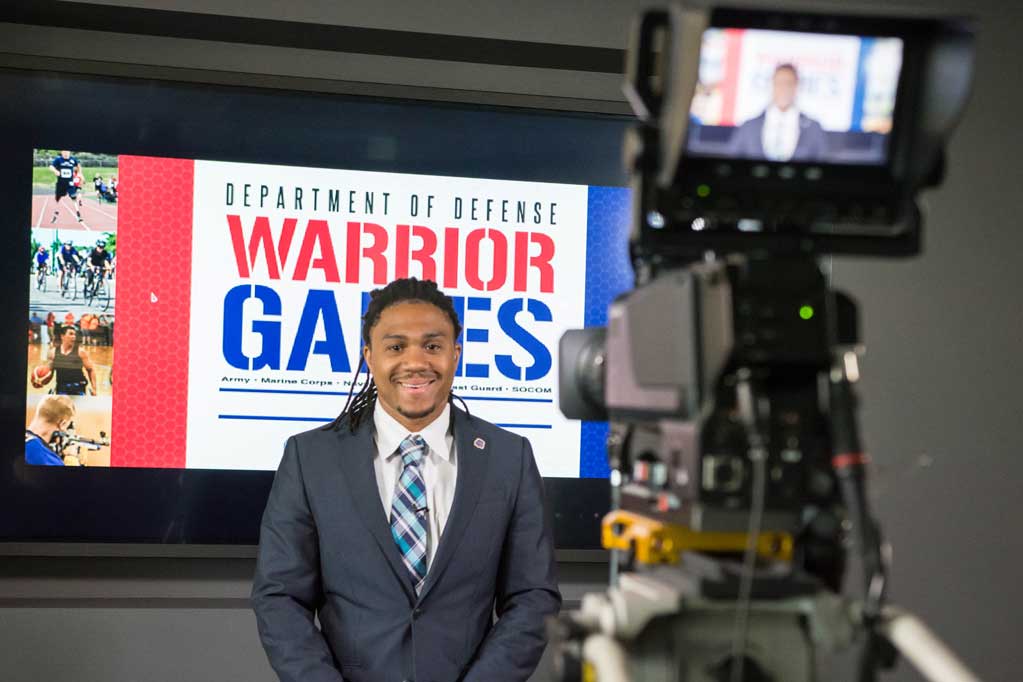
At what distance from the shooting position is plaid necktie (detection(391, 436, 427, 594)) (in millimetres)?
2506

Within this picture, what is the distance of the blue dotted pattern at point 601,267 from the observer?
388cm

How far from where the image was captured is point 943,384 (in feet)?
12.5

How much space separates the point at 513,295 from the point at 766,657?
8.15 feet

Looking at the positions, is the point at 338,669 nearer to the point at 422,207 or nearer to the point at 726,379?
the point at 726,379

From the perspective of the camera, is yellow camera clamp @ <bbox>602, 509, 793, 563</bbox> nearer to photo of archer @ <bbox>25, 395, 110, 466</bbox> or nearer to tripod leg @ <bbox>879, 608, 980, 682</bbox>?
tripod leg @ <bbox>879, 608, 980, 682</bbox>

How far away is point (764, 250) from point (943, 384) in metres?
2.67

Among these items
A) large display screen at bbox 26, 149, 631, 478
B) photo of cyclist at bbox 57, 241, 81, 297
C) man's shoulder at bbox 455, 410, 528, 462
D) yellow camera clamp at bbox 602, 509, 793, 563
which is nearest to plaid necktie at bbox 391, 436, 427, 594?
man's shoulder at bbox 455, 410, 528, 462

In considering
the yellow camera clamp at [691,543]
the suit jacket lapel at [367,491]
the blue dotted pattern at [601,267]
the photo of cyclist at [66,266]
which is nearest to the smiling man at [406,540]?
the suit jacket lapel at [367,491]

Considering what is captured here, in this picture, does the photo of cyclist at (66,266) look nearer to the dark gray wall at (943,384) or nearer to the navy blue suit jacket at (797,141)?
the dark gray wall at (943,384)

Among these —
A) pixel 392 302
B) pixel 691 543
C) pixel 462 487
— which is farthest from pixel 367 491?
pixel 691 543

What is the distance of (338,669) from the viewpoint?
8.14 ft

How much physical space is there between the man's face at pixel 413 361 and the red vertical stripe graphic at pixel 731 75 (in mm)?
1307

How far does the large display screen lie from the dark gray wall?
395 millimetres

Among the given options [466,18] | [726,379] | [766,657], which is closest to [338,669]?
[766,657]
